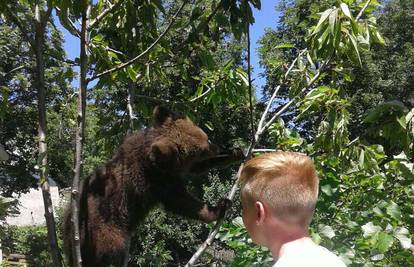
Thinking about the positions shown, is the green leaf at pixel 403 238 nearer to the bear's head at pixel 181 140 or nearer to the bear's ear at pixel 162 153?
the bear's head at pixel 181 140

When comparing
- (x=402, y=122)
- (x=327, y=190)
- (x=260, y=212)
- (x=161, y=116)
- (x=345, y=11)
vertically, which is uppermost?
(x=345, y=11)

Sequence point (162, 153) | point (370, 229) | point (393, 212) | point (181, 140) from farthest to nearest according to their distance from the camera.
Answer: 1. point (181, 140)
2. point (162, 153)
3. point (393, 212)
4. point (370, 229)

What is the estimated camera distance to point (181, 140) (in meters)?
3.47

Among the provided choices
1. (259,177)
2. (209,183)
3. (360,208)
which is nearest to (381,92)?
(209,183)

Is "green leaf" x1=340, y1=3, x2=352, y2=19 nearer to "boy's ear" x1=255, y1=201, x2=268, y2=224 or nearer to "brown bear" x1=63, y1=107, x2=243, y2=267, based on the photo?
"brown bear" x1=63, y1=107, x2=243, y2=267

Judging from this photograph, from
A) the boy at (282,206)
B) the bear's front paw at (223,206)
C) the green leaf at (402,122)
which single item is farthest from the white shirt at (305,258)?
the green leaf at (402,122)

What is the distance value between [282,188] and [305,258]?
0.74ft

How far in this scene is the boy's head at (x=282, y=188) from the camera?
1.59 metres

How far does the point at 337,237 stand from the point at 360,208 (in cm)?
49

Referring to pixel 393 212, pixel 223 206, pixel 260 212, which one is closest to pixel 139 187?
pixel 223 206

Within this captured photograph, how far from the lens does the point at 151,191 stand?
3.35 metres

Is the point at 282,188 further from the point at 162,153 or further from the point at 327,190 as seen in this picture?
the point at 162,153

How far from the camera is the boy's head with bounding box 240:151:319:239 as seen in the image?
159cm

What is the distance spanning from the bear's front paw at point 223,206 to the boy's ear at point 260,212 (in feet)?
4.63
